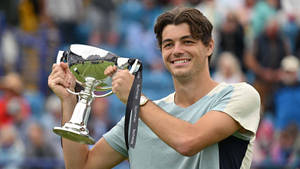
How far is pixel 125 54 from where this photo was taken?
430 inches

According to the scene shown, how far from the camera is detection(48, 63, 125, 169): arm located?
11.6ft

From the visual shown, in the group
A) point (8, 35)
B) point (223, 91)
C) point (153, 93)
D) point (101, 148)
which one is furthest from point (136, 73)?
point (8, 35)

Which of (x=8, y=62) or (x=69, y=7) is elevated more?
(x=69, y=7)

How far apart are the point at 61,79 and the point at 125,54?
7.40m

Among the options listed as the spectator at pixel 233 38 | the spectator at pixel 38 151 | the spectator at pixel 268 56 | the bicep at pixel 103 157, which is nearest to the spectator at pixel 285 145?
the spectator at pixel 268 56

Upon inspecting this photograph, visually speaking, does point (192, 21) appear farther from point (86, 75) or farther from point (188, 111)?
point (86, 75)

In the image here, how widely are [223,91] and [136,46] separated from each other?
7677 mm

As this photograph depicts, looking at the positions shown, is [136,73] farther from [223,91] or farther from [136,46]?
[136,46]

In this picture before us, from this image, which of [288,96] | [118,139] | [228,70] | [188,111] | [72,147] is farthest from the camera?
[228,70]

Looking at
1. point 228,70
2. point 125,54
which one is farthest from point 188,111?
point 125,54

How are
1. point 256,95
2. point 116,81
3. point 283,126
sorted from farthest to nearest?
point 283,126 → point 256,95 → point 116,81

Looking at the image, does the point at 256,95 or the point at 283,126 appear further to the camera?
the point at 283,126

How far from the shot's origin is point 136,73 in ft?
10.8

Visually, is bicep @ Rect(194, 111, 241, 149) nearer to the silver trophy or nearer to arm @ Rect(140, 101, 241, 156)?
arm @ Rect(140, 101, 241, 156)
